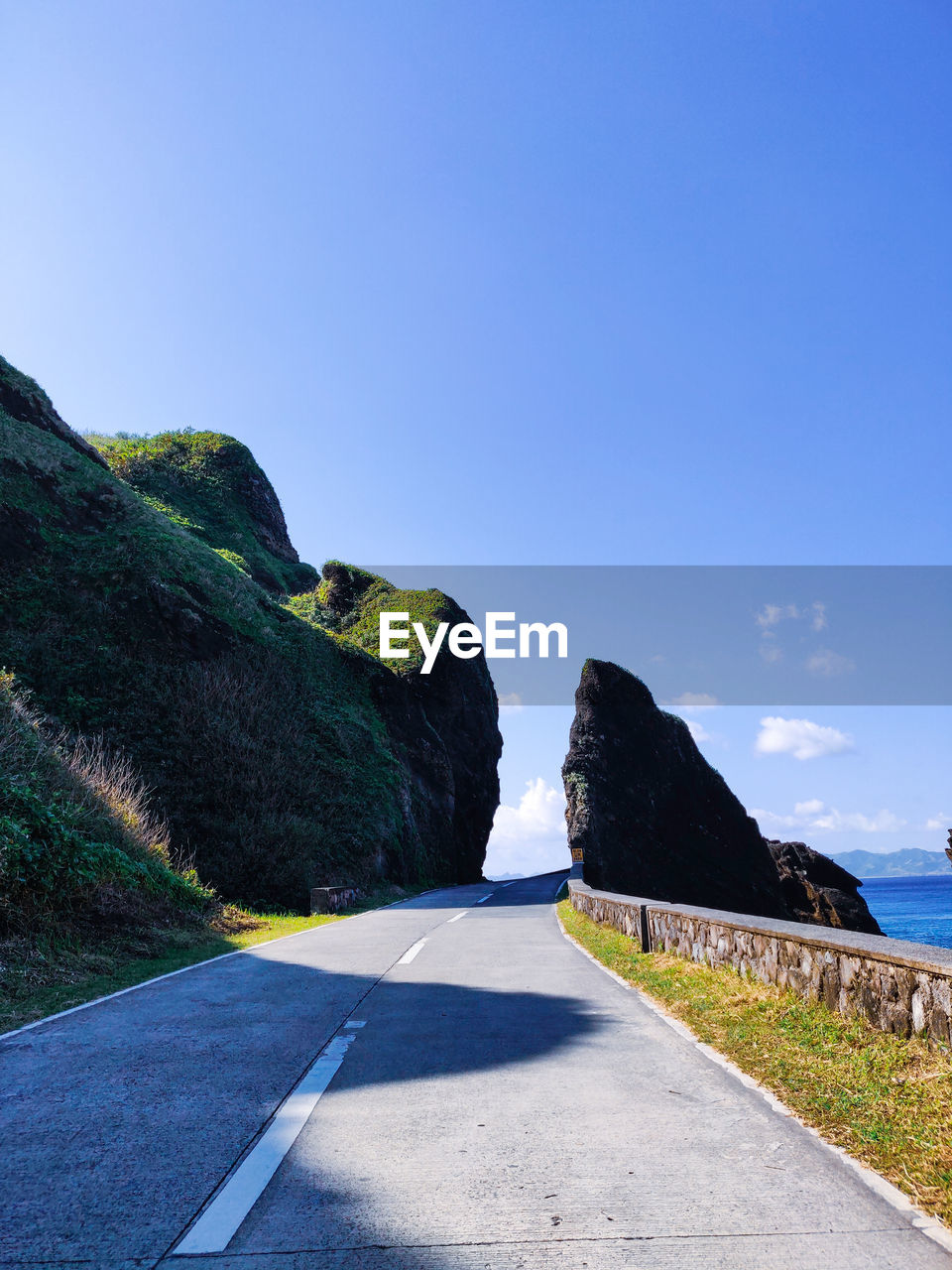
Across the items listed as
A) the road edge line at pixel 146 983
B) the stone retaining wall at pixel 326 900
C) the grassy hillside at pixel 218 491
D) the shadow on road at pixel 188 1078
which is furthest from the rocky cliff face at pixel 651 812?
the shadow on road at pixel 188 1078

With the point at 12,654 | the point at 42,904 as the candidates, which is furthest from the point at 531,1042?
the point at 12,654

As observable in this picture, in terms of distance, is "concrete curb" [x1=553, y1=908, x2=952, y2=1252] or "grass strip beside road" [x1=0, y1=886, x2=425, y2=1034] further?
"grass strip beside road" [x1=0, y1=886, x2=425, y2=1034]

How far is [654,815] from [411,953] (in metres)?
38.8

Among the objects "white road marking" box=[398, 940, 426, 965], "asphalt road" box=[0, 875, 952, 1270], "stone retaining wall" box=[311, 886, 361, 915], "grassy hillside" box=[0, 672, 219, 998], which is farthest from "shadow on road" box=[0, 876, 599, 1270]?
"stone retaining wall" box=[311, 886, 361, 915]

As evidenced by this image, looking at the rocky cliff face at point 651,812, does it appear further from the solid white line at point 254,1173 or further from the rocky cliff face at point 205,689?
the solid white line at point 254,1173

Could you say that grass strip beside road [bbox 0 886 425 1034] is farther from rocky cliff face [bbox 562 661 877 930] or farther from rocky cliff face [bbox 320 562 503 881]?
rocky cliff face [bbox 320 562 503 881]

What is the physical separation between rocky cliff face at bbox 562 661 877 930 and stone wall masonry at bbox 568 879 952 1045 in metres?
35.4

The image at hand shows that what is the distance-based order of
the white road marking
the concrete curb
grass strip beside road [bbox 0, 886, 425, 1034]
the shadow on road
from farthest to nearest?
1. the white road marking
2. grass strip beside road [bbox 0, 886, 425, 1034]
3. the shadow on road
4. the concrete curb

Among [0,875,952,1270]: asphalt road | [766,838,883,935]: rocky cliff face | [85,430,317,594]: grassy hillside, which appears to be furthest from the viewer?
[85,430,317,594]: grassy hillside

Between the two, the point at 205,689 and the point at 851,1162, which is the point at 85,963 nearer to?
the point at 851,1162

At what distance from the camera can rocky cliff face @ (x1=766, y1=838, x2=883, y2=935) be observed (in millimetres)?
55250

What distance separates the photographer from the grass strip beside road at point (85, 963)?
8539 millimetres

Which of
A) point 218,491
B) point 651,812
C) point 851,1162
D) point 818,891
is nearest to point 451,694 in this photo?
point 651,812

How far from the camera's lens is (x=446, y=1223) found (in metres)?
3.24
